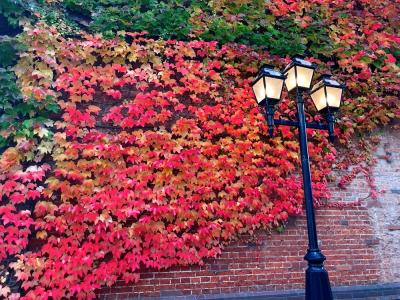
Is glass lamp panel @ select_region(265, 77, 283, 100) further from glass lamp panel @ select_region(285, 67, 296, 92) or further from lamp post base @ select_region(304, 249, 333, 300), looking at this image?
lamp post base @ select_region(304, 249, 333, 300)

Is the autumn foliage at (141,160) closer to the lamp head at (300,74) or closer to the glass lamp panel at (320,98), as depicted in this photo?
the glass lamp panel at (320,98)

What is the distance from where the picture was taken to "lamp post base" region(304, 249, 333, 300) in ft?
10.9

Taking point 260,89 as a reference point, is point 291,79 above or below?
above

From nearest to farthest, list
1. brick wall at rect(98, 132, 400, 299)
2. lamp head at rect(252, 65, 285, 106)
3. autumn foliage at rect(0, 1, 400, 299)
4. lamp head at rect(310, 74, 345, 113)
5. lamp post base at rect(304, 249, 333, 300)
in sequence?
1. lamp post base at rect(304, 249, 333, 300)
2. lamp head at rect(252, 65, 285, 106)
3. lamp head at rect(310, 74, 345, 113)
4. autumn foliage at rect(0, 1, 400, 299)
5. brick wall at rect(98, 132, 400, 299)

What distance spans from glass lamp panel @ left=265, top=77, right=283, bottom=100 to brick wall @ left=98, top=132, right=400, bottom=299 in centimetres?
242

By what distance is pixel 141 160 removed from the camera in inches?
211

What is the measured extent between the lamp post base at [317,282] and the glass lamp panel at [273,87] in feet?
6.18

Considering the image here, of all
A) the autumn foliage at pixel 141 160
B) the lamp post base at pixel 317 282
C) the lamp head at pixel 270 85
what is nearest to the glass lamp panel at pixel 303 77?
the lamp head at pixel 270 85

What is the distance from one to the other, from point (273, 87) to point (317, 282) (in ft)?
7.34

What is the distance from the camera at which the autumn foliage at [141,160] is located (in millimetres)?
4785

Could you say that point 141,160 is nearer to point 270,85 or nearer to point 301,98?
point 270,85

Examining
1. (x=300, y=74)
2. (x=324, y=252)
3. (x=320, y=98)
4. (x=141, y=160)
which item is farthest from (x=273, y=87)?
(x=324, y=252)

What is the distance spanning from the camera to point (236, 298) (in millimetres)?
5043

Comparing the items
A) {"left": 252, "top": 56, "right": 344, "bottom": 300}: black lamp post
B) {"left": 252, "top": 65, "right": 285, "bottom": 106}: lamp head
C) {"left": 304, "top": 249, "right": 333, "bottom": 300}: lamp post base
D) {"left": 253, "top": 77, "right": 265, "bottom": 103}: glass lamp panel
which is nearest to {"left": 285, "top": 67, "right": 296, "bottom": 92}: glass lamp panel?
{"left": 252, "top": 56, "right": 344, "bottom": 300}: black lamp post
